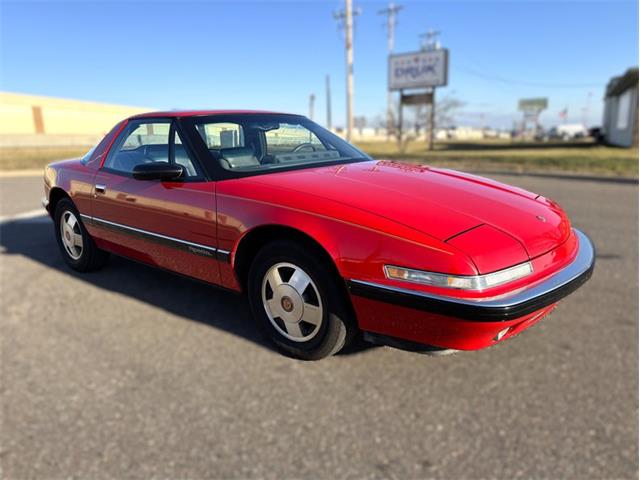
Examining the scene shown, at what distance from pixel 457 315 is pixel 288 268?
57cm

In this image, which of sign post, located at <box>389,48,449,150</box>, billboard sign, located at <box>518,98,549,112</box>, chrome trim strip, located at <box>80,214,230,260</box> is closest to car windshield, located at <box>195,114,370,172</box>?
chrome trim strip, located at <box>80,214,230,260</box>

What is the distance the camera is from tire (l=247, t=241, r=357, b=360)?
1.45 metres

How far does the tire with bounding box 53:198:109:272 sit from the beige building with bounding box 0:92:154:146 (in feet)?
7.46

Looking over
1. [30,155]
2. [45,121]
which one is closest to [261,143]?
[45,121]

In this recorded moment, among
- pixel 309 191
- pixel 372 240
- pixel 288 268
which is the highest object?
pixel 309 191

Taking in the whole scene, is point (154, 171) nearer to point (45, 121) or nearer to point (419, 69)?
point (45, 121)

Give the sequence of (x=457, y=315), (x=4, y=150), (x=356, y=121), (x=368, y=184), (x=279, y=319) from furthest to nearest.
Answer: (x=356, y=121)
(x=4, y=150)
(x=368, y=184)
(x=279, y=319)
(x=457, y=315)

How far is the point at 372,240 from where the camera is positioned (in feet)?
4.78

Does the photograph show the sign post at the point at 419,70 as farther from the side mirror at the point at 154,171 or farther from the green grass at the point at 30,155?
the side mirror at the point at 154,171

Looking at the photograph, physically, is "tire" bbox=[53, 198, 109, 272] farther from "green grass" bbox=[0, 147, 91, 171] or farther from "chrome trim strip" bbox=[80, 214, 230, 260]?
"green grass" bbox=[0, 147, 91, 171]

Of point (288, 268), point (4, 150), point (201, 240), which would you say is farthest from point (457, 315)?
point (4, 150)

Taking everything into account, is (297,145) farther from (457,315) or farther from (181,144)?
(457,315)

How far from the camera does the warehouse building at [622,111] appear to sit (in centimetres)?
6575

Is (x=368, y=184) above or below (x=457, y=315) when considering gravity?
above
